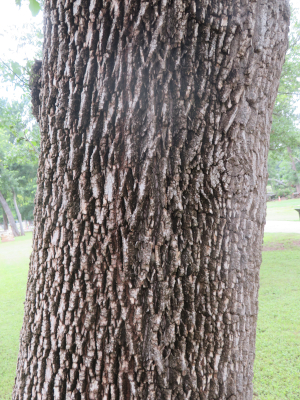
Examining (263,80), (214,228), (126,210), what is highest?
(263,80)

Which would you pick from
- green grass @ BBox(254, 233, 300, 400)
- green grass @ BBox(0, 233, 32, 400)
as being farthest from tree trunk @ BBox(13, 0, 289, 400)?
green grass @ BBox(0, 233, 32, 400)

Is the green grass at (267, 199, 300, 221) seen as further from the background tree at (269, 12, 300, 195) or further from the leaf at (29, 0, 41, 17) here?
the leaf at (29, 0, 41, 17)

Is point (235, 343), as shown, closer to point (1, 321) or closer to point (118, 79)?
point (118, 79)

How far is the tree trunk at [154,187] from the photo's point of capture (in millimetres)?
1235

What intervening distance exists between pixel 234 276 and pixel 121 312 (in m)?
0.56

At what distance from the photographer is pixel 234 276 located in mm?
1348

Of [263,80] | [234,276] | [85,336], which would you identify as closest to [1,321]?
[85,336]

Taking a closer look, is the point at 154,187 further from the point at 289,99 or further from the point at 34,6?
the point at 289,99

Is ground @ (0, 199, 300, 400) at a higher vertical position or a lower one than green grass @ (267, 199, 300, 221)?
higher

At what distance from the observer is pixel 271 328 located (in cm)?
535

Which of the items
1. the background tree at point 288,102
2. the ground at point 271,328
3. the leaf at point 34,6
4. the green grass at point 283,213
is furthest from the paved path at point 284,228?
the leaf at point 34,6

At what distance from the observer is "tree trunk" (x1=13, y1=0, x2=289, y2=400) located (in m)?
1.24

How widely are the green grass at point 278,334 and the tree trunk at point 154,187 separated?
324cm

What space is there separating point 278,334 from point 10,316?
625 cm
